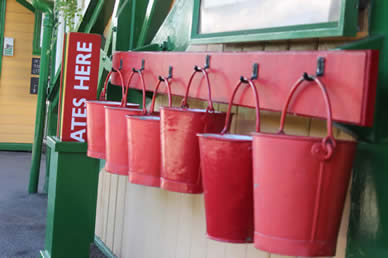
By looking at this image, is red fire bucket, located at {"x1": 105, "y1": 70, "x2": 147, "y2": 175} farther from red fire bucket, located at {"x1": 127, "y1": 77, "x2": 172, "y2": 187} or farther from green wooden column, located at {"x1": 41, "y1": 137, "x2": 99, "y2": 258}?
green wooden column, located at {"x1": 41, "y1": 137, "x2": 99, "y2": 258}

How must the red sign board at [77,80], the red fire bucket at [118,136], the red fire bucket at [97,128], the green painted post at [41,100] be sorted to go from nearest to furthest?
the red fire bucket at [118,136] < the red fire bucket at [97,128] < the red sign board at [77,80] < the green painted post at [41,100]

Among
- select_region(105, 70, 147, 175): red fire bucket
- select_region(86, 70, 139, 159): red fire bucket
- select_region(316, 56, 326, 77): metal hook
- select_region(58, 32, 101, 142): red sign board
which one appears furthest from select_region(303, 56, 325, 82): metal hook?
select_region(58, 32, 101, 142): red sign board

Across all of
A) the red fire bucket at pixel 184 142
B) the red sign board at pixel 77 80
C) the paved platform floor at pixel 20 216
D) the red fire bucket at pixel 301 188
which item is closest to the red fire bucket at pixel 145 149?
the red fire bucket at pixel 184 142

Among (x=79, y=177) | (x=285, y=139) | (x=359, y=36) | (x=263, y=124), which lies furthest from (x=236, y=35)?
(x=79, y=177)

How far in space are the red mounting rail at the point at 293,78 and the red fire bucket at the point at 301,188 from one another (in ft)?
0.18

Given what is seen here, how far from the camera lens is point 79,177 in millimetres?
2633

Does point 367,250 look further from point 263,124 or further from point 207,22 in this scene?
point 207,22

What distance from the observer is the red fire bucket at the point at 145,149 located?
161cm

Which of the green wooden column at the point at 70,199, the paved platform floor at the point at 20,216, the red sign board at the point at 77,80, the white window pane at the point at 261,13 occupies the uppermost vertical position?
the white window pane at the point at 261,13

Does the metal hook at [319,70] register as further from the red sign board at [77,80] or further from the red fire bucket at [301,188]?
the red sign board at [77,80]

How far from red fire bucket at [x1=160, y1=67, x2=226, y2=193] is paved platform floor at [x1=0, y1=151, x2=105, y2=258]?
2.10 metres

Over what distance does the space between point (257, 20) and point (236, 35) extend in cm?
10

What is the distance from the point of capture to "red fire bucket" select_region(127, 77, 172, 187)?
1.61 meters

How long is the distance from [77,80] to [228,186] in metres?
1.48
